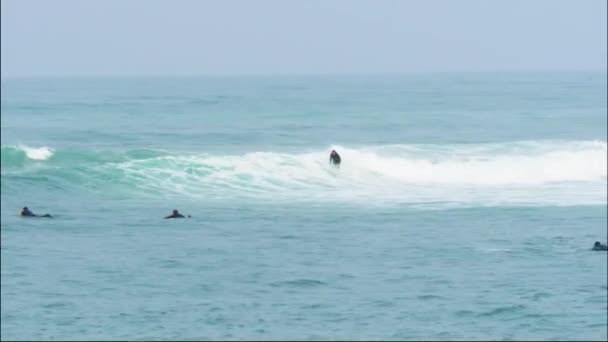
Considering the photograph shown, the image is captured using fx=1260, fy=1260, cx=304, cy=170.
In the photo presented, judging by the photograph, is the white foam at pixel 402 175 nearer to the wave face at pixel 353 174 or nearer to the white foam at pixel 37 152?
the wave face at pixel 353 174

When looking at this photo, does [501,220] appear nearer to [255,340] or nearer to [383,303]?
[383,303]

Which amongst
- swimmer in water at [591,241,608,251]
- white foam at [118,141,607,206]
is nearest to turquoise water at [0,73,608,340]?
white foam at [118,141,607,206]

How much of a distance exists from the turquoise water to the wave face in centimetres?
12

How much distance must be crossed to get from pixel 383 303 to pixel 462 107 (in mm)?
68542

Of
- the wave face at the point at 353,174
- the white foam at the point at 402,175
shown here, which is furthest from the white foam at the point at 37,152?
the white foam at the point at 402,175

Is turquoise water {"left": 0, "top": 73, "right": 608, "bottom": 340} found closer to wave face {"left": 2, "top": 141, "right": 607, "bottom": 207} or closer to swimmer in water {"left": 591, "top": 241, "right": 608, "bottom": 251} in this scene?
wave face {"left": 2, "top": 141, "right": 607, "bottom": 207}

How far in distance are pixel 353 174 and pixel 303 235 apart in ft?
55.4

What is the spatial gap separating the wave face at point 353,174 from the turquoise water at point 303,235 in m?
0.12

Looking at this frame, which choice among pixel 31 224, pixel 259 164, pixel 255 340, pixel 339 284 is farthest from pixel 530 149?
pixel 255 340

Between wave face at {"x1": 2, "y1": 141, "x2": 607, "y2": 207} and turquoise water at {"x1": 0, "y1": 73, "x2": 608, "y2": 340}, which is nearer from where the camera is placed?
turquoise water at {"x1": 0, "y1": 73, "x2": 608, "y2": 340}

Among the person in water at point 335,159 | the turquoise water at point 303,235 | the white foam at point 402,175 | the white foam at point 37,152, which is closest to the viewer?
the turquoise water at point 303,235

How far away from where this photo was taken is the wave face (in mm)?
38500

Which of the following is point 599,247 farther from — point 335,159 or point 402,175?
point 402,175

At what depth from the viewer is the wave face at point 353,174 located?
38500 mm
